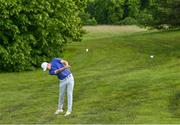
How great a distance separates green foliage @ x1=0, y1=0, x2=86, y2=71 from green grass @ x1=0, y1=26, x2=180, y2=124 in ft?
5.72

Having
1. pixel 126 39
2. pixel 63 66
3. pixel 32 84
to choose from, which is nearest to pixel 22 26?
pixel 32 84

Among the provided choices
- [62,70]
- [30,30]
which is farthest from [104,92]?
[30,30]

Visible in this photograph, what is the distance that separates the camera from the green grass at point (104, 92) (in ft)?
60.7

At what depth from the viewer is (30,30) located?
133 feet

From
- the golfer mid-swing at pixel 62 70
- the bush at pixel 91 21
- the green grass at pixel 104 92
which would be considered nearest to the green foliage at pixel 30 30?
the green grass at pixel 104 92

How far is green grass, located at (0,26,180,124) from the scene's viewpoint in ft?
60.7

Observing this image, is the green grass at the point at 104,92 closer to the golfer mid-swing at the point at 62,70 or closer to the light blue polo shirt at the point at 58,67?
the golfer mid-swing at the point at 62,70

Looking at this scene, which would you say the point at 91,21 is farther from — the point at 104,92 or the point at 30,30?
the point at 104,92

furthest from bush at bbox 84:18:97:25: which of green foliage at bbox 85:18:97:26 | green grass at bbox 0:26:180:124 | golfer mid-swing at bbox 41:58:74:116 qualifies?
golfer mid-swing at bbox 41:58:74:116

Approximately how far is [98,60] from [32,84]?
1254 cm

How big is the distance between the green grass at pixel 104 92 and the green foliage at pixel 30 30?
5.72 feet

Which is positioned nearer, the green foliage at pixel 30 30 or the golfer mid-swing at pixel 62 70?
the golfer mid-swing at pixel 62 70

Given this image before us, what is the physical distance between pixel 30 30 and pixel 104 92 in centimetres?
1732

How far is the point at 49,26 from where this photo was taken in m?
40.2
